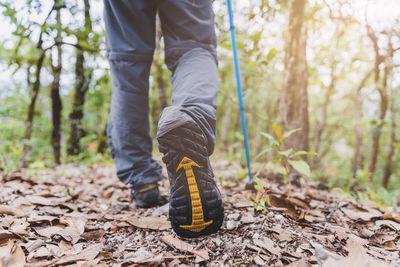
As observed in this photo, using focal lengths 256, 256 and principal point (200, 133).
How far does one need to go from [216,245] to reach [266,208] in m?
0.42

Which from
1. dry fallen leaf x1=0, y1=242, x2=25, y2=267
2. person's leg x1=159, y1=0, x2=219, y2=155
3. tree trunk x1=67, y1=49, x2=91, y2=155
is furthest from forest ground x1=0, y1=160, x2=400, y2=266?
tree trunk x1=67, y1=49, x2=91, y2=155

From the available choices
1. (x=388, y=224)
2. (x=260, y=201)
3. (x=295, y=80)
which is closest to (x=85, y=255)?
(x=260, y=201)

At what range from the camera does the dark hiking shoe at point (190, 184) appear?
1.03 m

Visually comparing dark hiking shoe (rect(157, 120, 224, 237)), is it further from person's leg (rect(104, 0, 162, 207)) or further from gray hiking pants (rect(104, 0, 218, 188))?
person's leg (rect(104, 0, 162, 207))

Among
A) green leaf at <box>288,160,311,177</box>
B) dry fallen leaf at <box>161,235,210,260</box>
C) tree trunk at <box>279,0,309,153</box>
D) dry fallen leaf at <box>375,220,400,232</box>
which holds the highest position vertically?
tree trunk at <box>279,0,309,153</box>

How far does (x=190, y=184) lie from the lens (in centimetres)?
104

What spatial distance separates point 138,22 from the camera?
1431mm

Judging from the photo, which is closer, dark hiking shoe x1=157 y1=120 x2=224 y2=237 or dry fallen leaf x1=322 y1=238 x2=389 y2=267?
dry fallen leaf x1=322 y1=238 x2=389 y2=267

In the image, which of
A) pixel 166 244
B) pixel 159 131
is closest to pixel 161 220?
pixel 166 244

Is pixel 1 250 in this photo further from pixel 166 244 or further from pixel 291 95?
pixel 291 95

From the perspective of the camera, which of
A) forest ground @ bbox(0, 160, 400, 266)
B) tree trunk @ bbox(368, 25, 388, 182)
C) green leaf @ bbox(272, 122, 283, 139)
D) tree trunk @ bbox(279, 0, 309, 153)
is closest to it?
forest ground @ bbox(0, 160, 400, 266)

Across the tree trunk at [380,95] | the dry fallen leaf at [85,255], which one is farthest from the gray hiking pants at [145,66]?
the tree trunk at [380,95]

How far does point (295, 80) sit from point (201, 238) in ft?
5.66

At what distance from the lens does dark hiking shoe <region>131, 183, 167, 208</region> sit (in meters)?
1.56
